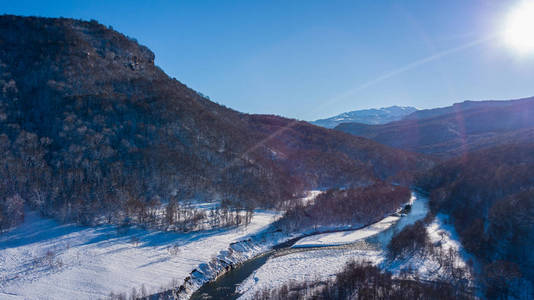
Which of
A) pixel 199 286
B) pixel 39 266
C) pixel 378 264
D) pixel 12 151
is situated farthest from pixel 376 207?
pixel 12 151

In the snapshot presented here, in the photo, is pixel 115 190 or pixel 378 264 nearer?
pixel 378 264

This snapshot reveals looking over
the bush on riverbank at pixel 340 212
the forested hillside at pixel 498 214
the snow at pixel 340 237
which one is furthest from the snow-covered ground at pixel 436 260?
the bush on riverbank at pixel 340 212

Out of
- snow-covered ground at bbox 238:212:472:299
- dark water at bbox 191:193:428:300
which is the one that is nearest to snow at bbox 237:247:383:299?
snow-covered ground at bbox 238:212:472:299

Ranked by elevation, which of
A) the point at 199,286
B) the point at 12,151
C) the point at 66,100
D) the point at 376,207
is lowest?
the point at 199,286

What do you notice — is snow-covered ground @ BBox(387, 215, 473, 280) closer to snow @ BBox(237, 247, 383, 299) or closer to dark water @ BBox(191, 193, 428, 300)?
snow @ BBox(237, 247, 383, 299)

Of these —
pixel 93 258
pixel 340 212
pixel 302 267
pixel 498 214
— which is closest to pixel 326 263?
pixel 302 267

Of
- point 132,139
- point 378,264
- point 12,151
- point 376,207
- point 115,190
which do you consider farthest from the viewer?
point 132,139

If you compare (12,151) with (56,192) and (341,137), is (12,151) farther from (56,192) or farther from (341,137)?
(341,137)
